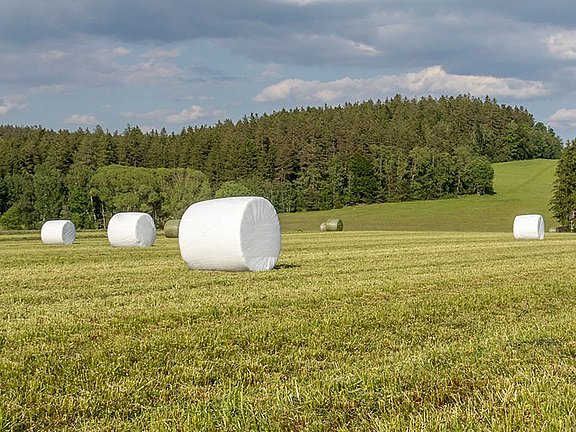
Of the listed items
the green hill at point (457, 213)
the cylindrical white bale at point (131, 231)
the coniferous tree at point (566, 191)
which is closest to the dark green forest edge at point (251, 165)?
the green hill at point (457, 213)

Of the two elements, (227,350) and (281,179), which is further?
(281,179)

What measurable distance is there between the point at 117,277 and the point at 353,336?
8.31 meters

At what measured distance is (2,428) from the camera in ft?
16.0

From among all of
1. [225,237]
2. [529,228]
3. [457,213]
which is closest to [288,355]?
[225,237]

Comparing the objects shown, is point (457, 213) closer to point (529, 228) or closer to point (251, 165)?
point (251, 165)

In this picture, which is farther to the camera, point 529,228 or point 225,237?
point 529,228

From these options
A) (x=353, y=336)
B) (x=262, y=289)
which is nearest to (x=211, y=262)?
(x=262, y=289)

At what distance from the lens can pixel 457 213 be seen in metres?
94.1

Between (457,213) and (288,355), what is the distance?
90108 millimetres

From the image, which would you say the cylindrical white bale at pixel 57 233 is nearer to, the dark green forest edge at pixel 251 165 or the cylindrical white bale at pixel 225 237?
the cylindrical white bale at pixel 225 237

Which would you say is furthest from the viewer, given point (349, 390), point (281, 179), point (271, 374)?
point (281, 179)

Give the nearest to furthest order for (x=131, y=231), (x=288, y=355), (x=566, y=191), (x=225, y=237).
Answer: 1. (x=288, y=355)
2. (x=225, y=237)
3. (x=131, y=231)
4. (x=566, y=191)

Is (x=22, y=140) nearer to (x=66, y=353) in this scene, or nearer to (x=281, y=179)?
(x=281, y=179)

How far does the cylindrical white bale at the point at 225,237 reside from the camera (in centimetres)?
1596
